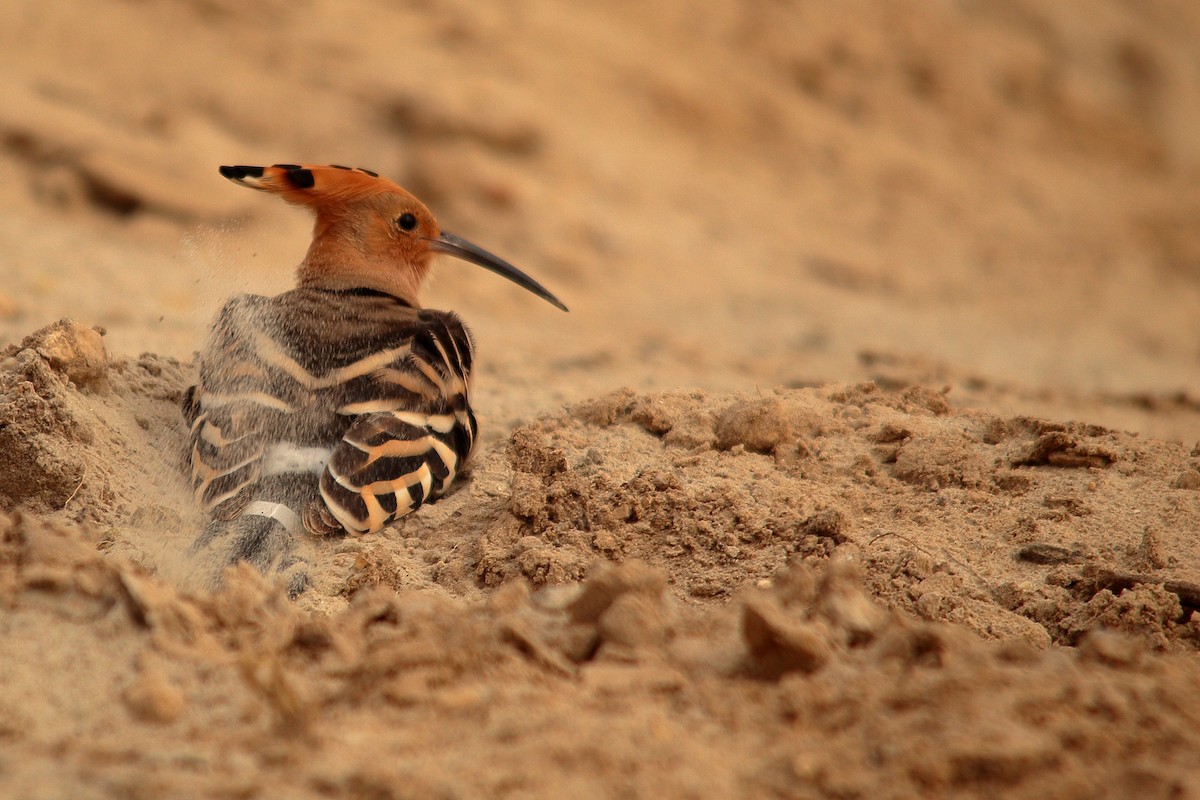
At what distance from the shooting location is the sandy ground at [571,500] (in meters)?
1.80

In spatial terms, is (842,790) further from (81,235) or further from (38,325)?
(81,235)

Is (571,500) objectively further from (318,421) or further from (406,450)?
(318,421)

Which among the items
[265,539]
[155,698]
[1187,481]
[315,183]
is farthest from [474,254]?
[155,698]

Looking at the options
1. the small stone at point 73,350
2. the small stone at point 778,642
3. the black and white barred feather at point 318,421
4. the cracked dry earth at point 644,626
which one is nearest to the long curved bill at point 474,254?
the black and white barred feather at point 318,421

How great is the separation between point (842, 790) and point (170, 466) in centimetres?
243

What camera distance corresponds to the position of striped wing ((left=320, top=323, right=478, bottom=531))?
320 centimetres

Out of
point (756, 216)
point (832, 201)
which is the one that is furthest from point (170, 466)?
point (832, 201)

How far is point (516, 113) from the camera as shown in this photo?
9227mm

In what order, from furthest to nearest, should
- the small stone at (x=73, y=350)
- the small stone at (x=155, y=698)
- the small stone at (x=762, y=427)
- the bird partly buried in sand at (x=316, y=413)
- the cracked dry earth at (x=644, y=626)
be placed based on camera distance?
the small stone at (x=762, y=427) → the small stone at (x=73, y=350) → the bird partly buried in sand at (x=316, y=413) → the small stone at (x=155, y=698) → the cracked dry earth at (x=644, y=626)

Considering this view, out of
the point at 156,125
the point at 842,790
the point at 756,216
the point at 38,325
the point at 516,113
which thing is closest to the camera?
the point at 842,790

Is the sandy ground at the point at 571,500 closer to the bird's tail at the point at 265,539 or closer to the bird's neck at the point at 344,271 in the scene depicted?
the bird's tail at the point at 265,539

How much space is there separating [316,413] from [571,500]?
79cm

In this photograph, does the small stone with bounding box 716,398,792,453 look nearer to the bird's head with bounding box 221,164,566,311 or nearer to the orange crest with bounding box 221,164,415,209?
the bird's head with bounding box 221,164,566,311

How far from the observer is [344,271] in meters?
4.07
